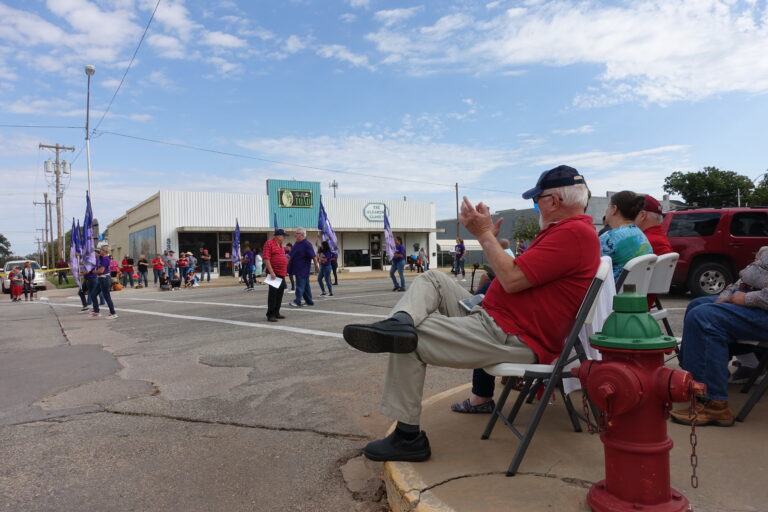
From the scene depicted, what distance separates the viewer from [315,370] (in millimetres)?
5539

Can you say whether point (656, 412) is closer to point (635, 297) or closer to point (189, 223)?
point (635, 297)

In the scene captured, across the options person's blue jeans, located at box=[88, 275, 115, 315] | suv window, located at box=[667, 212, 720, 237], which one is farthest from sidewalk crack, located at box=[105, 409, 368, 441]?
suv window, located at box=[667, 212, 720, 237]

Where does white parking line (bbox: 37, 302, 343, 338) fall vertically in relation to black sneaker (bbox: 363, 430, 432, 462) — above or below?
below

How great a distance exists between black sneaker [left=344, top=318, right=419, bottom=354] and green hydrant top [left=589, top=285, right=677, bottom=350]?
31.7 inches

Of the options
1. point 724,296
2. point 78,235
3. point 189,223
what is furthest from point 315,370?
point 189,223

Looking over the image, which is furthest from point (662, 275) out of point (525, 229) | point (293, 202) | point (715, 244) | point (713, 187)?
point (713, 187)

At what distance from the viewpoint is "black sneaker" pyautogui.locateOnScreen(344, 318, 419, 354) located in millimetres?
2422

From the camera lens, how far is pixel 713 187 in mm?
67438

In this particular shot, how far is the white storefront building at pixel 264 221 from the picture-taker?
3023 cm

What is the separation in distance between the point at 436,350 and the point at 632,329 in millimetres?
919

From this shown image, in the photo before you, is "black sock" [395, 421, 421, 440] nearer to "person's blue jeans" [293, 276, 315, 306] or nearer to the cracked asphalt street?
the cracked asphalt street

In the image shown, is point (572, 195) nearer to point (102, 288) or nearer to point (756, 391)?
point (756, 391)

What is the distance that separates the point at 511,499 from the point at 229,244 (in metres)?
31.4

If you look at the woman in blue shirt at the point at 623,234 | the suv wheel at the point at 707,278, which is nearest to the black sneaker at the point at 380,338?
the woman in blue shirt at the point at 623,234
